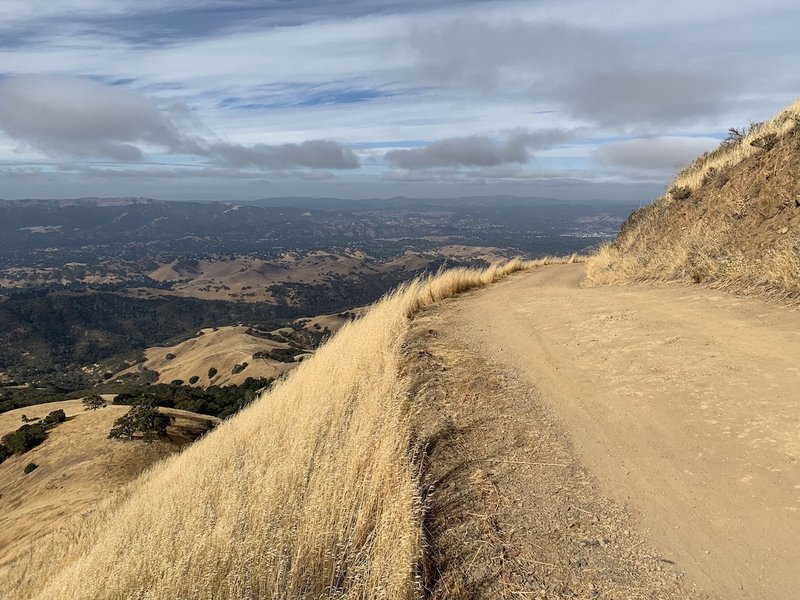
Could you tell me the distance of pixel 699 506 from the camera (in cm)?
358

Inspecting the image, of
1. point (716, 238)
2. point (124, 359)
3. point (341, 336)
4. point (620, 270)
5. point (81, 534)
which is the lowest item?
point (124, 359)

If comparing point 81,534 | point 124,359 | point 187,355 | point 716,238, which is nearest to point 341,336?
point 81,534

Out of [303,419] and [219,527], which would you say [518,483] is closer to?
[219,527]

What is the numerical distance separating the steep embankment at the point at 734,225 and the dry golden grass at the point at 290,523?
707 cm

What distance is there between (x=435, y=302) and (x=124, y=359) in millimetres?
113294

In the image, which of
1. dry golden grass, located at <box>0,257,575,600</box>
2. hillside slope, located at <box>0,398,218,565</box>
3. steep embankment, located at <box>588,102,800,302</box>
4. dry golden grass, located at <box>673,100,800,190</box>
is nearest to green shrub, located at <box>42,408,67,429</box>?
hillside slope, located at <box>0,398,218,565</box>

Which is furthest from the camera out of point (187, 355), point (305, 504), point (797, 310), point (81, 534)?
point (187, 355)

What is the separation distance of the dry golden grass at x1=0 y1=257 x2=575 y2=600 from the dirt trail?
118cm

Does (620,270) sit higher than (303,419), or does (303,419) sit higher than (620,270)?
(620,270)

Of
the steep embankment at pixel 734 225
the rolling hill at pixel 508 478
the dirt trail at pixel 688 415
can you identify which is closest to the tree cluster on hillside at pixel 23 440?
the rolling hill at pixel 508 478

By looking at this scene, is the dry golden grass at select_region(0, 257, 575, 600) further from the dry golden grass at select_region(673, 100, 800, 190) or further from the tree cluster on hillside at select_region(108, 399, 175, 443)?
the tree cluster on hillside at select_region(108, 399, 175, 443)

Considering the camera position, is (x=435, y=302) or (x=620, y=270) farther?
(x=620, y=270)

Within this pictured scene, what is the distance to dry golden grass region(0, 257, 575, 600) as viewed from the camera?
3318 mm

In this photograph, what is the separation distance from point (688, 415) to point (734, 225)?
785cm
